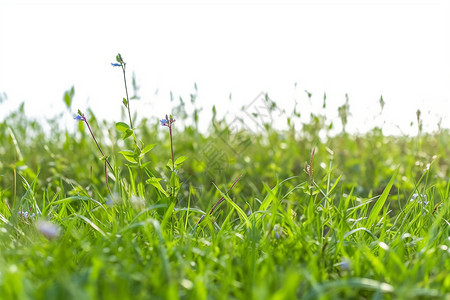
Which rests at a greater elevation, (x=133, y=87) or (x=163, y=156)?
(x=133, y=87)

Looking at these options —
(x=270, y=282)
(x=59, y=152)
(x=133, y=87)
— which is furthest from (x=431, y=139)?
(x=270, y=282)

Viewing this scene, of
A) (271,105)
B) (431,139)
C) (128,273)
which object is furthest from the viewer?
(431,139)

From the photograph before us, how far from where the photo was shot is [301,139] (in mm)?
3732

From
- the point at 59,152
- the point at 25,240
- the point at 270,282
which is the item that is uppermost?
the point at 270,282

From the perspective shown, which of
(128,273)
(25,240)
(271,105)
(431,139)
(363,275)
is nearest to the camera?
(128,273)

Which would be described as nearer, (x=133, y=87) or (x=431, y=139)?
(x=133, y=87)

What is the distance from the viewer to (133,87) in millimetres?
3195

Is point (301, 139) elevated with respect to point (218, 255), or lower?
lower

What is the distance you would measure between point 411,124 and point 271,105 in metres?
1.07

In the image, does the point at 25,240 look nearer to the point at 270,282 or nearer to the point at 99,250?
the point at 99,250

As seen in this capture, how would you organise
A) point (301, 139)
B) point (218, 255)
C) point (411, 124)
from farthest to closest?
1. point (301, 139)
2. point (411, 124)
3. point (218, 255)

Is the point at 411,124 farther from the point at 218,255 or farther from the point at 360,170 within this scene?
the point at 218,255

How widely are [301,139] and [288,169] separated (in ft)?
1.96

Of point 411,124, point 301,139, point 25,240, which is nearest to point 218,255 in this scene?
point 25,240
